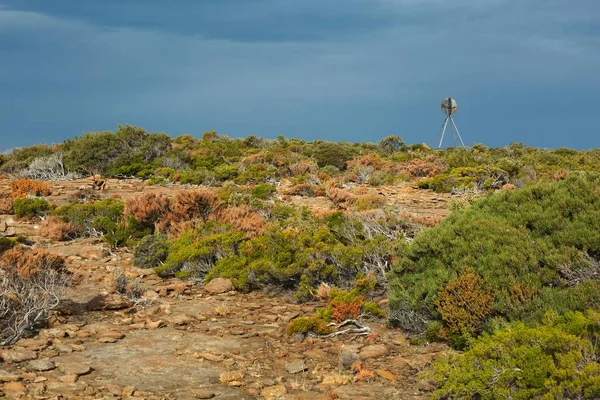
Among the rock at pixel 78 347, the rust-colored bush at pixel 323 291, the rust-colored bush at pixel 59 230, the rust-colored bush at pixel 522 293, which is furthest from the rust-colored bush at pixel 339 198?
the rock at pixel 78 347

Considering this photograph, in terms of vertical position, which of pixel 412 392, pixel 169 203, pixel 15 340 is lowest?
pixel 412 392

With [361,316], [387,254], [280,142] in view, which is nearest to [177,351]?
[361,316]

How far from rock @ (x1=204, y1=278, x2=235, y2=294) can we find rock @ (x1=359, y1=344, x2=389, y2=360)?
329cm

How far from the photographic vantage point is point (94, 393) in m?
5.46

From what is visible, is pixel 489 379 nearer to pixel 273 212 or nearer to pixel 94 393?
pixel 94 393

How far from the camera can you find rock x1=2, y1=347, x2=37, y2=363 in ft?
20.2

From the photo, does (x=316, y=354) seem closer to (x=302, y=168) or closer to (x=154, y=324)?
(x=154, y=324)

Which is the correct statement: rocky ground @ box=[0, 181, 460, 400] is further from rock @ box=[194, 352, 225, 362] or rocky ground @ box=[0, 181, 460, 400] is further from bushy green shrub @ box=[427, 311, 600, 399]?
bushy green shrub @ box=[427, 311, 600, 399]

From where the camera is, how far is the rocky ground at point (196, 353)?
5.58 meters

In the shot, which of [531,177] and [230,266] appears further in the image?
[531,177]

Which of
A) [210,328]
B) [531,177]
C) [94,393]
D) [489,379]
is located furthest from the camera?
[531,177]

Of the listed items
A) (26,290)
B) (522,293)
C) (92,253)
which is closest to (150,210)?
(92,253)

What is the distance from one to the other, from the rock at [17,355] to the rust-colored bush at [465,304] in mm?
A: 4510

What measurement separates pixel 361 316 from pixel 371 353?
3.61 feet
